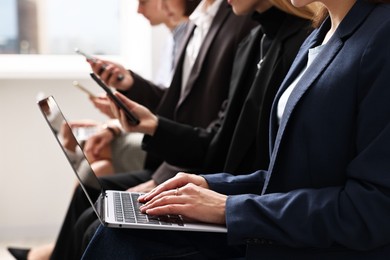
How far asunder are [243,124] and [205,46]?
17.3 inches

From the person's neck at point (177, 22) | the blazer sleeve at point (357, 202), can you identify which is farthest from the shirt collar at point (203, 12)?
the blazer sleeve at point (357, 202)

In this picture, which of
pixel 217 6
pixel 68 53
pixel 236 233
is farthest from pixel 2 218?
pixel 236 233

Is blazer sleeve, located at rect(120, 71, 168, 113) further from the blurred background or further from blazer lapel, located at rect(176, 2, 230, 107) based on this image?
the blurred background

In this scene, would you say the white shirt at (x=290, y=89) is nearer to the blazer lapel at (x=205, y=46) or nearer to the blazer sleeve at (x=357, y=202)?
the blazer sleeve at (x=357, y=202)

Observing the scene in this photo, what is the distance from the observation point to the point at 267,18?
5.32ft

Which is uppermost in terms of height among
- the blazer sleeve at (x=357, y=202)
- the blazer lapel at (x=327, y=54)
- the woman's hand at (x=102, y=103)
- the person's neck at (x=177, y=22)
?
the blazer lapel at (x=327, y=54)

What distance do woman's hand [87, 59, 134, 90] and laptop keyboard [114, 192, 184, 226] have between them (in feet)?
2.98

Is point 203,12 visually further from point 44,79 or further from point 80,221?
point 44,79

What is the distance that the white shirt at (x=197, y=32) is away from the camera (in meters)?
→ 2.07

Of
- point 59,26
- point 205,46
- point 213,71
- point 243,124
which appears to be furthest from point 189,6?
point 59,26

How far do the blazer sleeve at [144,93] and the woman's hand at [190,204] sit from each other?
1.09 m

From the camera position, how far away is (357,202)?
3.17 feet

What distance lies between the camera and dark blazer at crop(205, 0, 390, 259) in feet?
3.16

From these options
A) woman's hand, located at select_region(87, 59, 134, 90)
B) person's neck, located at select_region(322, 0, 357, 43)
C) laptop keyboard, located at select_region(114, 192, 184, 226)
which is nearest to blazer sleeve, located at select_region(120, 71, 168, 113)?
woman's hand, located at select_region(87, 59, 134, 90)
